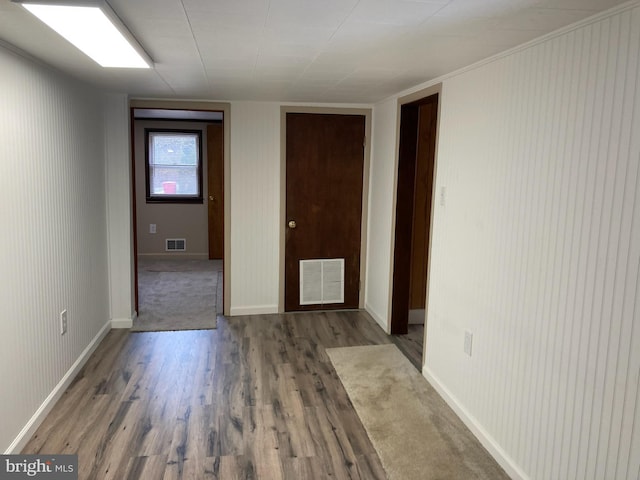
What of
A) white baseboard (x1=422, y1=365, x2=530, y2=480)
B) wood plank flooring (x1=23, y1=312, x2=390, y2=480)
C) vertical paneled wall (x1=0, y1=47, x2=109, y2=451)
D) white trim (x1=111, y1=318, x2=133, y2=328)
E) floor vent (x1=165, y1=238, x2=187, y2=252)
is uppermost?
vertical paneled wall (x1=0, y1=47, x2=109, y2=451)

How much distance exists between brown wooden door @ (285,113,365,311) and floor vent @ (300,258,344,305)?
0.4 inches

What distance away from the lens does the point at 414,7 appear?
177 centimetres

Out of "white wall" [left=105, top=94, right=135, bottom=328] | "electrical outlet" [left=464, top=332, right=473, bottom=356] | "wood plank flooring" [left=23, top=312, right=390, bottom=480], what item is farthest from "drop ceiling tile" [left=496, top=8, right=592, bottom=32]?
"white wall" [left=105, top=94, right=135, bottom=328]

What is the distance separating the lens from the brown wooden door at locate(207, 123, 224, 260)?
7367 mm

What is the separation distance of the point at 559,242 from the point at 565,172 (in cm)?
29

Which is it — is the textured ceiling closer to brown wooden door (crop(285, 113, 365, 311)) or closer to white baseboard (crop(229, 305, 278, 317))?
brown wooden door (crop(285, 113, 365, 311))

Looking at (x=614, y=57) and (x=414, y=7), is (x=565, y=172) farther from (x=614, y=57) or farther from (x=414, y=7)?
(x=414, y=7)

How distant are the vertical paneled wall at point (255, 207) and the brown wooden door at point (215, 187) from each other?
2.62m

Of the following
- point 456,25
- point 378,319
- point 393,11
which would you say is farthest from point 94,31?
point 378,319

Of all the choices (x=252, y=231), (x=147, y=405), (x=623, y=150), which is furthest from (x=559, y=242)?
(x=252, y=231)

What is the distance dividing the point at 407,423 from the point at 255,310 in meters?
2.35

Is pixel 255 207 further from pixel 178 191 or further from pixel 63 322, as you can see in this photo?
pixel 178 191

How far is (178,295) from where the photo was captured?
18.2ft

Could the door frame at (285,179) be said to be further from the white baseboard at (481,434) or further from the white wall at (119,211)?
the white baseboard at (481,434)
